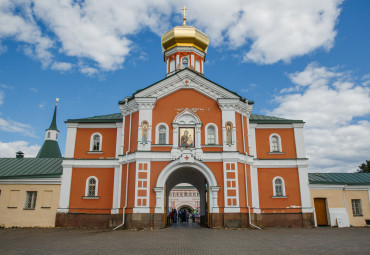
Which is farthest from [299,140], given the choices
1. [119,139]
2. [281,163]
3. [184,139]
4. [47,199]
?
[47,199]

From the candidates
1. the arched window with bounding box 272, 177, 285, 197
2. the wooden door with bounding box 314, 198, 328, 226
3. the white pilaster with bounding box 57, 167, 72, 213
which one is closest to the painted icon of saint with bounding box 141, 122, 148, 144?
the white pilaster with bounding box 57, 167, 72, 213

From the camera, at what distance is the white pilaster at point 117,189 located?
20.5 metres

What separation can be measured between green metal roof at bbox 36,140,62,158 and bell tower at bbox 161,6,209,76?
31916 mm

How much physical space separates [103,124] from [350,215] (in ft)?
64.1

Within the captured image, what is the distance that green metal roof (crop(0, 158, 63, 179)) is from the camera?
22.6 m

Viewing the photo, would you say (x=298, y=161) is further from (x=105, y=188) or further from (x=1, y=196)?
(x=1, y=196)

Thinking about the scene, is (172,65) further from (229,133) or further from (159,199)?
(159,199)

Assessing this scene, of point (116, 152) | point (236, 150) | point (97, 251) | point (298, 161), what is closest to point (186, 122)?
point (236, 150)

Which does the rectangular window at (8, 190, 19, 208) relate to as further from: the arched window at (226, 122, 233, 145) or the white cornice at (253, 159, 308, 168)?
the white cornice at (253, 159, 308, 168)

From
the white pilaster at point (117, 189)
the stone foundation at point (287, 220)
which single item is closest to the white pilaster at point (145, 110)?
the white pilaster at point (117, 189)

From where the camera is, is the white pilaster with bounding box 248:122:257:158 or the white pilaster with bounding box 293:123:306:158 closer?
the white pilaster with bounding box 248:122:257:158

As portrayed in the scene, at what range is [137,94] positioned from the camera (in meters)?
21.2

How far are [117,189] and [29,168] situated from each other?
328 inches

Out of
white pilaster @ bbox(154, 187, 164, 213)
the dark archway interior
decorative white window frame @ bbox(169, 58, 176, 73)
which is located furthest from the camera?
decorative white window frame @ bbox(169, 58, 176, 73)
